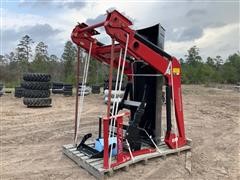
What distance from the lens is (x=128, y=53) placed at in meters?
4.75

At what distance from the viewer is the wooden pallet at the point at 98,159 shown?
4211mm

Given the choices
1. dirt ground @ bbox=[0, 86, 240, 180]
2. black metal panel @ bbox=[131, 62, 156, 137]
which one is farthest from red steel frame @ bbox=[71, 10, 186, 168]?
dirt ground @ bbox=[0, 86, 240, 180]

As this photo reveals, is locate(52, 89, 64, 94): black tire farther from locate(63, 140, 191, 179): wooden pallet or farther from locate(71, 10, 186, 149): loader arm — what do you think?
locate(63, 140, 191, 179): wooden pallet

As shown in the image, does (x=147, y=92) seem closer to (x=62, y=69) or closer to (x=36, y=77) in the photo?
(x=36, y=77)

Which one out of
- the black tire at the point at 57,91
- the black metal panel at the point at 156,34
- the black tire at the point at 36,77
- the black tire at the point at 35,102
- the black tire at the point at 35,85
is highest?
the black metal panel at the point at 156,34

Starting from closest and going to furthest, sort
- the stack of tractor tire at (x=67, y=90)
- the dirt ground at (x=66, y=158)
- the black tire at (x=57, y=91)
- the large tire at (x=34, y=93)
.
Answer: the dirt ground at (x=66, y=158) → the large tire at (x=34, y=93) → the stack of tractor tire at (x=67, y=90) → the black tire at (x=57, y=91)

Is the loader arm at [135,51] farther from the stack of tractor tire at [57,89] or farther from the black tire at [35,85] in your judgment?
the stack of tractor tire at [57,89]

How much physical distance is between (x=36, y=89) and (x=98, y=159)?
7.91 m

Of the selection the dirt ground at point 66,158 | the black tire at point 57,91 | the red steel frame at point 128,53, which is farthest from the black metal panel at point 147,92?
the black tire at point 57,91

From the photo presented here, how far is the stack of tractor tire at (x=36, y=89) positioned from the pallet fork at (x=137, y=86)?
264 inches

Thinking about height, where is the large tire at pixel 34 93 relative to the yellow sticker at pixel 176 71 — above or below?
below

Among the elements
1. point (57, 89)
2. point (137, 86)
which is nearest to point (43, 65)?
point (57, 89)

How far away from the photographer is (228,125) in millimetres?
8648

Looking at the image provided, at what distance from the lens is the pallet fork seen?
428 cm
